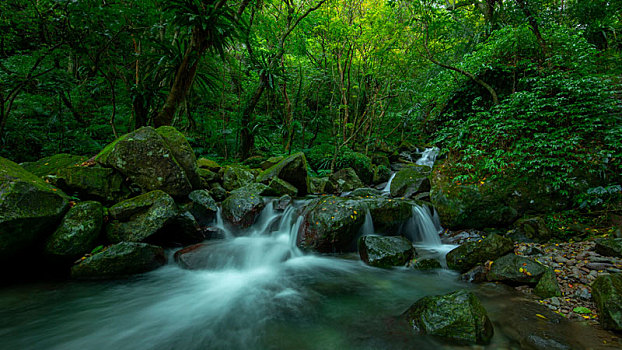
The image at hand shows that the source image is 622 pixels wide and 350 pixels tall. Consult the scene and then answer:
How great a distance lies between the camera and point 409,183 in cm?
756

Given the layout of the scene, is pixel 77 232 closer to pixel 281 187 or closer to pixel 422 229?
pixel 281 187

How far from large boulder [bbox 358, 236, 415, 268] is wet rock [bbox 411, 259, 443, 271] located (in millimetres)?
156

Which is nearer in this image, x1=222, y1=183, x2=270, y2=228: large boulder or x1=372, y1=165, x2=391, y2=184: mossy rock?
x1=222, y1=183, x2=270, y2=228: large boulder

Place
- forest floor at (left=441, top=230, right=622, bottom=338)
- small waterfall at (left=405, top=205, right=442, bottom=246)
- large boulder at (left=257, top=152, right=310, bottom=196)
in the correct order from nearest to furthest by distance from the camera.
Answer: forest floor at (left=441, top=230, right=622, bottom=338), small waterfall at (left=405, top=205, right=442, bottom=246), large boulder at (left=257, top=152, right=310, bottom=196)

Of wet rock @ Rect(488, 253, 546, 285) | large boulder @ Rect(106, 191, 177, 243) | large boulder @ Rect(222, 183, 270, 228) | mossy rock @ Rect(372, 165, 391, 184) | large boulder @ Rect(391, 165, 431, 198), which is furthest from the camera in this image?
mossy rock @ Rect(372, 165, 391, 184)

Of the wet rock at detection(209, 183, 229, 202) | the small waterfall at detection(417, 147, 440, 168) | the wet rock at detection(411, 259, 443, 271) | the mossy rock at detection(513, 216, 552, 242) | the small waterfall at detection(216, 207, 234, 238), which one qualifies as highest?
the small waterfall at detection(417, 147, 440, 168)

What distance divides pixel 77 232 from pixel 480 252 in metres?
5.60

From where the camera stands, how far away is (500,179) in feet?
16.1

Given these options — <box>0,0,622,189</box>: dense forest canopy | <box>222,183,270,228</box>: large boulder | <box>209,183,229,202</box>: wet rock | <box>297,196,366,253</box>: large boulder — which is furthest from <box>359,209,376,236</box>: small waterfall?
<box>209,183,229,202</box>: wet rock

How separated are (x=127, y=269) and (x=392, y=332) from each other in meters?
3.53

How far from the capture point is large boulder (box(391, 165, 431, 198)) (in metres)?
7.26

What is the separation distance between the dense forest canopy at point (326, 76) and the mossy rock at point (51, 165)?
1.82 m

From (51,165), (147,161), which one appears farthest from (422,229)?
(51,165)

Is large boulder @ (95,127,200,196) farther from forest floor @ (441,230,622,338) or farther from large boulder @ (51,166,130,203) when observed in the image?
forest floor @ (441,230,622,338)
